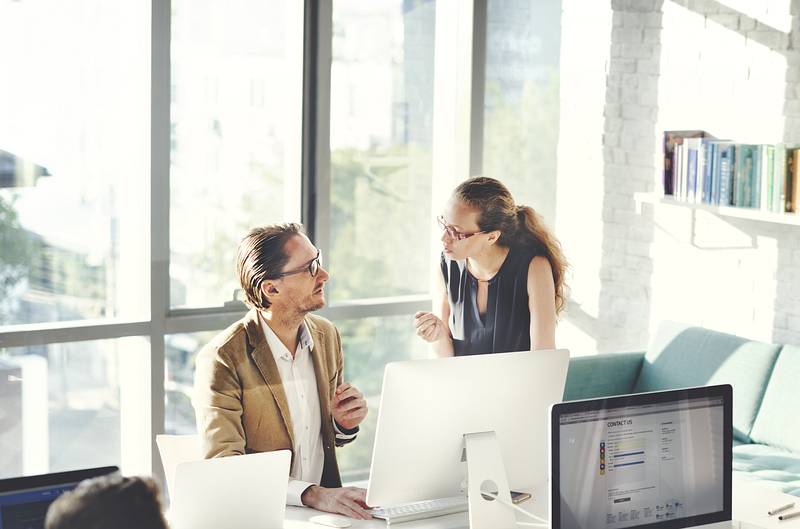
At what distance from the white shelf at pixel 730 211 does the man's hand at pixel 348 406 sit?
1.92 meters

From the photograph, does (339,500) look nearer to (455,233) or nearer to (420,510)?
(420,510)

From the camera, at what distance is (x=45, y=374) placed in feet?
12.5

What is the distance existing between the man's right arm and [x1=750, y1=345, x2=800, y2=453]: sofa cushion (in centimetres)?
217

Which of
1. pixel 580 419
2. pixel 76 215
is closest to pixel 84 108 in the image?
pixel 76 215

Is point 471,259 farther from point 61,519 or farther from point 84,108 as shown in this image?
point 61,519

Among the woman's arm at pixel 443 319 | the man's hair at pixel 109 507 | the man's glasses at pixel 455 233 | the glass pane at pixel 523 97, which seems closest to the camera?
the man's hair at pixel 109 507

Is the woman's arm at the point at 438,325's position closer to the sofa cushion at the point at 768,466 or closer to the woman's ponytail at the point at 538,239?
the woman's ponytail at the point at 538,239

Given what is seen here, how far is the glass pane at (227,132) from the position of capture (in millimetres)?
4066

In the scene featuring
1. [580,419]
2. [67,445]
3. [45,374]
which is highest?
[580,419]

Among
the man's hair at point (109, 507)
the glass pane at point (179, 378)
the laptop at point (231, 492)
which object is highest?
the man's hair at point (109, 507)

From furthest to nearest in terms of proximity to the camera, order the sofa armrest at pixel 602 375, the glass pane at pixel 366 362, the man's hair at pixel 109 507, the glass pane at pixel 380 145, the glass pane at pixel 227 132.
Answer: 1. the glass pane at pixel 366 362
2. the glass pane at pixel 380 145
3. the sofa armrest at pixel 602 375
4. the glass pane at pixel 227 132
5. the man's hair at pixel 109 507

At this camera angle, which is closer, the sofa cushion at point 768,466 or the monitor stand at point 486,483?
the monitor stand at point 486,483

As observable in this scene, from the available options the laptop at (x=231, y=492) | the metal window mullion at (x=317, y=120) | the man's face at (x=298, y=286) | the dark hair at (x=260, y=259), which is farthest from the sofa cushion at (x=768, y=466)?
the laptop at (x=231, y=492)

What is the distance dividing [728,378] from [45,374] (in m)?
2.59
